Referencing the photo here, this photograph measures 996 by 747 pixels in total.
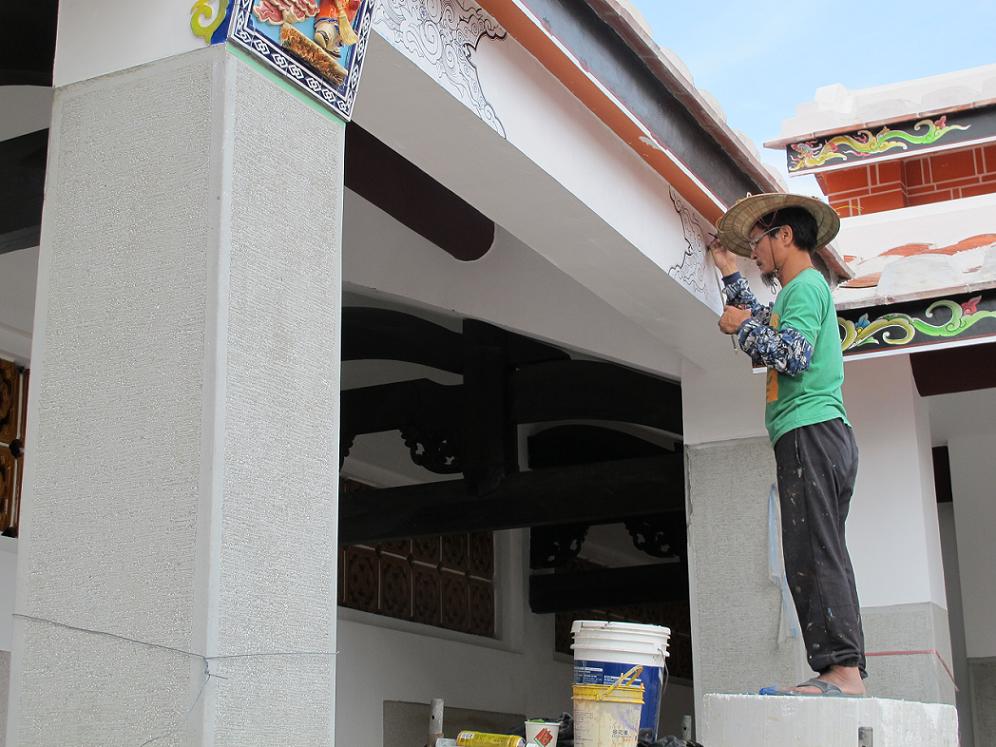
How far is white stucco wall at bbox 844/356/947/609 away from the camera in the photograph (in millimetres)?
4836

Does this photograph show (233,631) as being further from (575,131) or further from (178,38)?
(575,131)

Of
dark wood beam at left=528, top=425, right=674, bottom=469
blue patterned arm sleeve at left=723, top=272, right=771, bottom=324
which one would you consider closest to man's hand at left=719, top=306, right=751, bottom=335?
blue patterned arm sleeve at left=723, top=272, right=771, bottom=324

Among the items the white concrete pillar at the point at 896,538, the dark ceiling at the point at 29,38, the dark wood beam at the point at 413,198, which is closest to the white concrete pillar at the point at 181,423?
the dark ceiling at the point at 29,38

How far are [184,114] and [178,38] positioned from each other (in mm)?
153

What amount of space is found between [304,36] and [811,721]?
207cm

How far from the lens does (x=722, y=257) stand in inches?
170

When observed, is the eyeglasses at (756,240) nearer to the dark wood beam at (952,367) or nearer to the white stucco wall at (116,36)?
the dark wood beam at (952,367)

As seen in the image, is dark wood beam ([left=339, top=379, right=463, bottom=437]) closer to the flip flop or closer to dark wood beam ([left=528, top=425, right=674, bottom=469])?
dark wood beam ([left=528, top=425, right=674, bottom=469])

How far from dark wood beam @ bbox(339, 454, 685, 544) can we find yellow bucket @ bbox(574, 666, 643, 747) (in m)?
2.42

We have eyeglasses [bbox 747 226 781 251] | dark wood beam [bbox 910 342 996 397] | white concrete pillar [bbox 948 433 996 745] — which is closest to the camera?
eyeglasses [bbox 747 226 781 251]

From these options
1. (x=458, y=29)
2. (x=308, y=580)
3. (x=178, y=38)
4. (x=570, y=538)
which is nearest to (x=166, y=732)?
(x=308, y=580)

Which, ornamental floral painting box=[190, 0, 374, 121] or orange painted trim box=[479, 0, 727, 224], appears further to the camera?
orange painted trim box=[479, 0, 727, 224]

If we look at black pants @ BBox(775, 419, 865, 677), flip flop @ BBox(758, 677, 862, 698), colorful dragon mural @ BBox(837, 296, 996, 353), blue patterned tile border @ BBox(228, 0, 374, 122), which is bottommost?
flip flop @ BBox(758, 677, 862, 698)

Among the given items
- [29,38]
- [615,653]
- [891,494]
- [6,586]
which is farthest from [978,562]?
[29,38]
